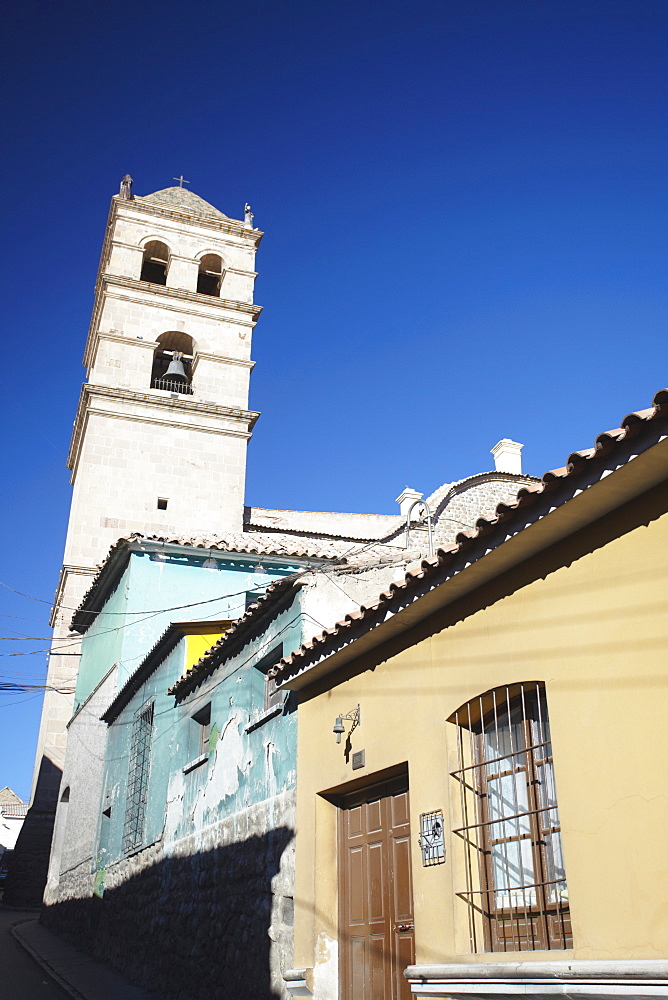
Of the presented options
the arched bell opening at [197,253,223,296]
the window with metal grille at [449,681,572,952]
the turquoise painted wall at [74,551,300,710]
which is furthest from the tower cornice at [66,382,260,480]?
the window with metal grille at [449,681,572,952]

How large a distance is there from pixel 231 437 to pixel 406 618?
20049mm

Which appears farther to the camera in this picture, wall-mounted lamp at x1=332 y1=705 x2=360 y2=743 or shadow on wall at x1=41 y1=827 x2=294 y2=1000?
shadow on wall at x1=41 y1=827 x2=294 y2=1000

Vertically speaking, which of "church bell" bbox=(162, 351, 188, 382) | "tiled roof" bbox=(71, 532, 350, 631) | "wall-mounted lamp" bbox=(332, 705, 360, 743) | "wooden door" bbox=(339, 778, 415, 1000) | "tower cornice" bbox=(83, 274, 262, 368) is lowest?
"wooden door" bbox=(339, 778, 415, 1000)

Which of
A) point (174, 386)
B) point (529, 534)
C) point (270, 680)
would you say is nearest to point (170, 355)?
point (174, 386)

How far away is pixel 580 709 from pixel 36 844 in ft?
68.1

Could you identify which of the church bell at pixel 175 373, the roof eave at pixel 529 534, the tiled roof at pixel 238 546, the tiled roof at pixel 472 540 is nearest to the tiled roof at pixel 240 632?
the tiled roof at pixel 472 540

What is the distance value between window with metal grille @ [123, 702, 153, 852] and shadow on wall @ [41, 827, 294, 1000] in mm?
715

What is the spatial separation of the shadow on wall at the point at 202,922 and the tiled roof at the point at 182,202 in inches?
946

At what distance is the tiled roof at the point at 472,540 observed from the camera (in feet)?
17.7

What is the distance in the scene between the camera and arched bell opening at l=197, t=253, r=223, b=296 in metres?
31.5

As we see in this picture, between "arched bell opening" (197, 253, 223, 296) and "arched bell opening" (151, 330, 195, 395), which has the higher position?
"arched bell opening" (197, 253, 223, 296)

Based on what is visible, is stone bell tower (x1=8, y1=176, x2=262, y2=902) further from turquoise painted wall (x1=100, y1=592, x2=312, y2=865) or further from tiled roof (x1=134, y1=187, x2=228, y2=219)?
turquoise painted wall (x1=100, y1=592, x2=312, y2=865)

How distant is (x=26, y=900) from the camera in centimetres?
2395

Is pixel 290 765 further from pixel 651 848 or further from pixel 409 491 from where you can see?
pixel 409 491
